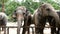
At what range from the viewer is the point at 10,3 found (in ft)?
30.2

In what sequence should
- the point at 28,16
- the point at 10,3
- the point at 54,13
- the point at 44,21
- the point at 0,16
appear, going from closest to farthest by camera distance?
1. the point at 54,13
2. the point at 44,21
3. the point at 28,16
4. the point at 0,16
5. the point at 10,3

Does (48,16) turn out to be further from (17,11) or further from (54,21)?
(17,11)

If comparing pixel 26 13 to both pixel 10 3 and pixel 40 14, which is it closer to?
pixel 40 14

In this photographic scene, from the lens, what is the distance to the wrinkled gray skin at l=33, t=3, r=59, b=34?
358cm

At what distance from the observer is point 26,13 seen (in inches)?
154

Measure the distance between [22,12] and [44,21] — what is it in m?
0.38

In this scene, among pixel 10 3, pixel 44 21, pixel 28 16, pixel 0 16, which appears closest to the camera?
pixel 44 21

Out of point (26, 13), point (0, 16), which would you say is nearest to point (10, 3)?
point (0, 16)

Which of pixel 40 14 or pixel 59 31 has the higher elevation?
pixel 40 14

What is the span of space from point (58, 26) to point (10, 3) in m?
5.73

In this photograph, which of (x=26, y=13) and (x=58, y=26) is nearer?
(x=58, y=26)

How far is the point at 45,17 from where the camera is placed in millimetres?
3723

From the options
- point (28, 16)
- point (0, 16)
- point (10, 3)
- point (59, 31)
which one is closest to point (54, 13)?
point (59, 31)

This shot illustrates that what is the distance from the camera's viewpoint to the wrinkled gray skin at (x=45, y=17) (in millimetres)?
3580
